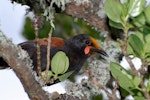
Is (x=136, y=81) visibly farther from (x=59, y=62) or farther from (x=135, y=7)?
(x=59, y=62)

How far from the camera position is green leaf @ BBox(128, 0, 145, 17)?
1389 mm

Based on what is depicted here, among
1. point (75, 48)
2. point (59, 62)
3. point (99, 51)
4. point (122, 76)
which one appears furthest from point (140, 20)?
point (75, 48)

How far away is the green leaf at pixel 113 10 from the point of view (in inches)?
54.8

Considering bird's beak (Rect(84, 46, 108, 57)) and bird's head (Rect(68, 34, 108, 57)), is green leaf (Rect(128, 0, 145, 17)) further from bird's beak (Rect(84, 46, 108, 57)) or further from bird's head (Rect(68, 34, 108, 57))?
bird's head (Rect(68, 34, 108, 57))

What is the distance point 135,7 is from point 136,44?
0.11 meters

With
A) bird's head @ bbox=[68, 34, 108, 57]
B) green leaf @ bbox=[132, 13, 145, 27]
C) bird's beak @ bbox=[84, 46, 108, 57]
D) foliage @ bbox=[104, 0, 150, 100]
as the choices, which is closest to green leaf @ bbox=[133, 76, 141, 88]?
foliage @ bbox=[104, 0, 150, 100]

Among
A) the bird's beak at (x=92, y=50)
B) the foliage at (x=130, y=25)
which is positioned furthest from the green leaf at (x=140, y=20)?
the bird's beak at (x=92, y=50)

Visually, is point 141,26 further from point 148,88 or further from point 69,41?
point 69,41

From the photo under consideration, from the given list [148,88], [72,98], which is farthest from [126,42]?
[72,98]

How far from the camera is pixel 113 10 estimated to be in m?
1.40

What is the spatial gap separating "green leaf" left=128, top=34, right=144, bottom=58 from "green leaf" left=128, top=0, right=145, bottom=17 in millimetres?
73

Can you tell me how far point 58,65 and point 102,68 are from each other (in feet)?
2.46

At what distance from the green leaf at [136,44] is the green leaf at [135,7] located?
7 cm

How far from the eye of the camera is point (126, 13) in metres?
1.40
